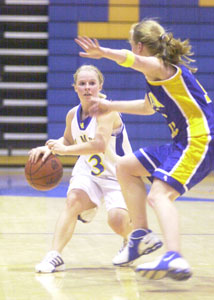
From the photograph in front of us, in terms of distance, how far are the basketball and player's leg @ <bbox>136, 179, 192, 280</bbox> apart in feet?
2.52

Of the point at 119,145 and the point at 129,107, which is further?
the point at 119,145

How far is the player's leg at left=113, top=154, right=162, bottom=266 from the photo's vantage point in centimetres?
306

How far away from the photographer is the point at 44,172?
11.1 feet

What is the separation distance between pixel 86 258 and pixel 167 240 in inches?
39.6

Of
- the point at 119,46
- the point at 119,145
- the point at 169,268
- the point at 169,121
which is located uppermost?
the point at 169,121

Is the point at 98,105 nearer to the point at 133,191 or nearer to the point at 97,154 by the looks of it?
the point at 133,191

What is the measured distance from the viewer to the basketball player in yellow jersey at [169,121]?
271 centimetres

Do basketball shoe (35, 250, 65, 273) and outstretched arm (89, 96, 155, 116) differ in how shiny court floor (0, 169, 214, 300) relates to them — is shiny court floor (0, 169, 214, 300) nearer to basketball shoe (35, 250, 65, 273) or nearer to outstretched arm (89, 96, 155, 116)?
basketball shoe (35, 250, 65, 273)

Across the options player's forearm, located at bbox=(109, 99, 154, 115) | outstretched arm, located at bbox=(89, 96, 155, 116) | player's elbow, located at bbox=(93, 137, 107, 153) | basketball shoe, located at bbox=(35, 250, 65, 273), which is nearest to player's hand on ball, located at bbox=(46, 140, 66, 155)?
player's elbow, located at bbox=(93, 137, 107, 153)

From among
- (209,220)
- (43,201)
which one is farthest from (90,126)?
(43,201)

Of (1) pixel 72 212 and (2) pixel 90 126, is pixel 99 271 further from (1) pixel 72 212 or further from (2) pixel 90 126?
(2) pixel 90 126

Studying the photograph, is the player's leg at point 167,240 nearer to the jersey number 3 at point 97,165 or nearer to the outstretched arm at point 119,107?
the outstretched arm at point 119,107

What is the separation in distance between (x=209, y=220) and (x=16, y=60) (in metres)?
5.91

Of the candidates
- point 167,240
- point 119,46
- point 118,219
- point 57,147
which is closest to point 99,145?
point 57,147
